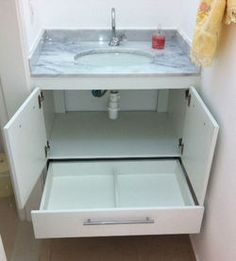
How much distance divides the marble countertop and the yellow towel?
0.26 metres

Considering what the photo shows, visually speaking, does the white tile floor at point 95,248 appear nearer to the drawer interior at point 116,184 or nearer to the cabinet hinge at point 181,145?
the drawer interior at point 116,184

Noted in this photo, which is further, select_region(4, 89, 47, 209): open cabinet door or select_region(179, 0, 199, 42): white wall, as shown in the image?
select_region(179, 0, 199, 42): white wall

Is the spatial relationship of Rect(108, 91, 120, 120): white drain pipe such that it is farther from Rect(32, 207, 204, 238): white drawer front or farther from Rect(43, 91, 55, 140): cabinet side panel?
Rect(32, 207, 204, 238): white drawer front

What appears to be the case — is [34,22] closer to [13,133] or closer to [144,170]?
[13,133]

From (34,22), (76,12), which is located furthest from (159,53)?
(34,22)

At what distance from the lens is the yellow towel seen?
995 millimetres

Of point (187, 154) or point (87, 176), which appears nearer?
point (187, 154)

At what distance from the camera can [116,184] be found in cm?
154

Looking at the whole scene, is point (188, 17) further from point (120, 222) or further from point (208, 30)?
point (120, 222)

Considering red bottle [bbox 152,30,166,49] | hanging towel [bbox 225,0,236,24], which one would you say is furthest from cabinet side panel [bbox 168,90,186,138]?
hanging towel [bbox 225,0,236,24]

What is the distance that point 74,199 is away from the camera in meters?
1.50

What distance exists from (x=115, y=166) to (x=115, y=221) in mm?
400

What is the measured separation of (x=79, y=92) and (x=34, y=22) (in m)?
0.53

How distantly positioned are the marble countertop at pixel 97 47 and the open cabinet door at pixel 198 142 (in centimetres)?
19
